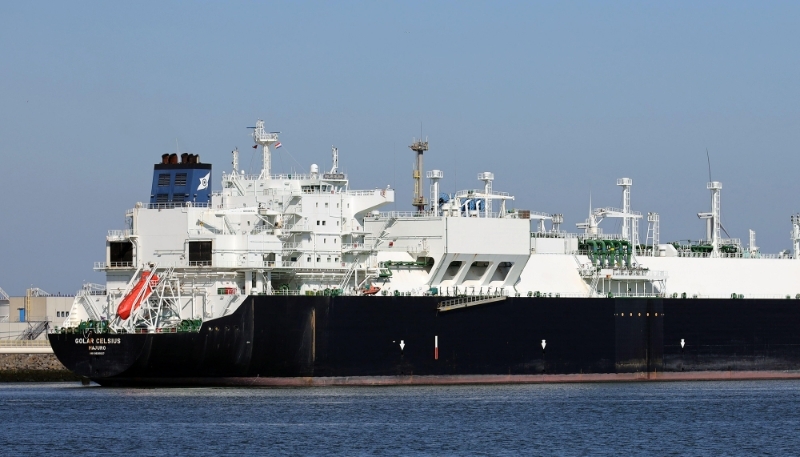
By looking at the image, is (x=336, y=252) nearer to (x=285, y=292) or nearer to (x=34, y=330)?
(x=285, y=292)

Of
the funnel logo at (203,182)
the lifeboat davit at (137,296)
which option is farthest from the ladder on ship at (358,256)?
the lifeboat davit at (137,296)

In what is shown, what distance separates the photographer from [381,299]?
52.9m

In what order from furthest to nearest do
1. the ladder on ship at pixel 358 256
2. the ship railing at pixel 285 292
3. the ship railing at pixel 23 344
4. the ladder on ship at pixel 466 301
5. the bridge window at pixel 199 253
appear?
the ship railing at pixel 23 344, the ladder on ship at pixel 466 301, the ladder on ship at pixel 358 256, the ship railing at pixel 285 292, the bridge window at pixel 199 253

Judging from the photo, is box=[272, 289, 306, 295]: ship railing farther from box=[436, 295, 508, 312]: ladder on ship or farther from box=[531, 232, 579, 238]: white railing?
box=[531, 232, 579, 238]: white railing

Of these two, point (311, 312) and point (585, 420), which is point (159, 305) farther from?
point (585, 420)

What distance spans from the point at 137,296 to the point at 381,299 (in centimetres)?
866

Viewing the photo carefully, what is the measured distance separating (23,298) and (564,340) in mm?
35168

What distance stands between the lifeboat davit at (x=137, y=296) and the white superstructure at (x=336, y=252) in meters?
0.07

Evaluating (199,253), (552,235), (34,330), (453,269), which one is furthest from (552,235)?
(34,330)

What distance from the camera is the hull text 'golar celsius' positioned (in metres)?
50.8

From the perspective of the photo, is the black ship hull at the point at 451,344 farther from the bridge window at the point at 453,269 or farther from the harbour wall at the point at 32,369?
the harbour wall at the point at 32,369

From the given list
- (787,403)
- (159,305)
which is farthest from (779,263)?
(159,305)

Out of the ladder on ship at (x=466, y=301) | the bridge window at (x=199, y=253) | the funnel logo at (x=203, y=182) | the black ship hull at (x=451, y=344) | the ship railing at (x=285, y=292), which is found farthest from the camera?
the funnel logo at (x=203, y=182)

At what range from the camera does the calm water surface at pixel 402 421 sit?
37.3m
